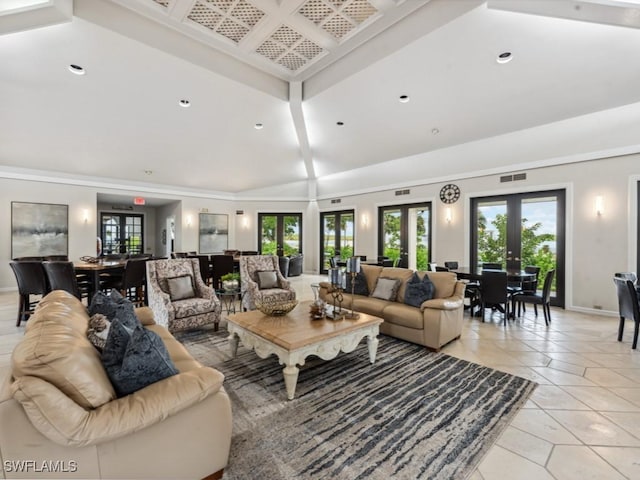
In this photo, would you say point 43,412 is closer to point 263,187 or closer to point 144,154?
point 144,154

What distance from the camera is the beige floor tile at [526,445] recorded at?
1.78 m

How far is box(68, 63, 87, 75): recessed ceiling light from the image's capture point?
157 inches

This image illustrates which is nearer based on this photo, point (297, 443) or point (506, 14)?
point (297, 443)

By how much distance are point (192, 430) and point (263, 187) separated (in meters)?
9.37

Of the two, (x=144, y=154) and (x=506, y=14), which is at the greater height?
(x=506, y=14)

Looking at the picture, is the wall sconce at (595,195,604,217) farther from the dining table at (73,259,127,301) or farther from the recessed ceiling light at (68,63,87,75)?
the recessed ceiling light at (68,63,87,75)

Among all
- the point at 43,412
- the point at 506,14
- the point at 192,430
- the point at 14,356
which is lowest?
the point at 192,430

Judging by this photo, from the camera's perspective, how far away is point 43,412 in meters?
1.09

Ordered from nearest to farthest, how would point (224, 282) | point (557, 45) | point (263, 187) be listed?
1. point (557, 45)
2. point (224, 282)
3. point (263, 187)

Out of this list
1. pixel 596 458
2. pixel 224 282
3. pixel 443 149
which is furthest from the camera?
pixel 443 149

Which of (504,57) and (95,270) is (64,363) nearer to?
(95,270)

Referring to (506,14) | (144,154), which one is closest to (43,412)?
(506,14)

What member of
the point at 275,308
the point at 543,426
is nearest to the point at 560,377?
the point at 543,426

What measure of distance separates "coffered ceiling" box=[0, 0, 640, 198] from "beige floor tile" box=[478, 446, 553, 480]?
412 centimetres
